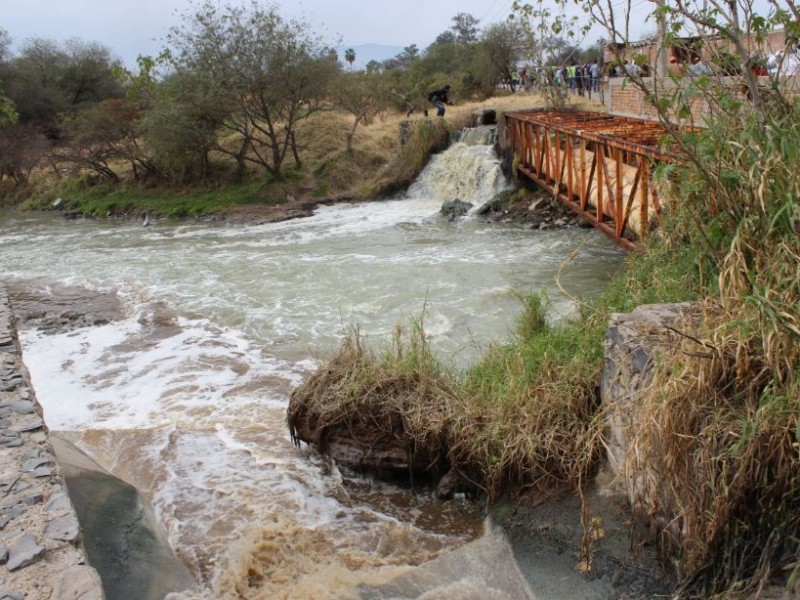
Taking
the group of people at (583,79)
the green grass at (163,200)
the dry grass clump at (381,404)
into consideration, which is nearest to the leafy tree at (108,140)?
the green grass at (163,200)

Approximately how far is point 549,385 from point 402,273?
308 inches

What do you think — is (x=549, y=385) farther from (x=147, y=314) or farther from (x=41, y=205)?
(x=41, y=205)

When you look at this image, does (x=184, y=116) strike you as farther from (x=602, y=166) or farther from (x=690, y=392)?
(x=690, y=392)

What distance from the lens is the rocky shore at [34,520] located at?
10.4ft

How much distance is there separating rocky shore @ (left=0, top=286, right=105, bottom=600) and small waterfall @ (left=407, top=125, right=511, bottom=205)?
15.2 metres

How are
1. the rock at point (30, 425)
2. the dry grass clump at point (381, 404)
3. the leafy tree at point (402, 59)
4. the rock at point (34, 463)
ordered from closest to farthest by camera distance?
the rock at point (34, 463)
the rock at point (30, 425)
the dry grass clump at point (381, 404)
the leafy tree at point (402, 59)

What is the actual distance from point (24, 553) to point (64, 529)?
0.73 ft

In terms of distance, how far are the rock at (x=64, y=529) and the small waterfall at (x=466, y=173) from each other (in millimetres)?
15934

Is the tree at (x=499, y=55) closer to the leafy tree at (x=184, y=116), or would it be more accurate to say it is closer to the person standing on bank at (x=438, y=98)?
the person standing on bank at (x=438, y=98)

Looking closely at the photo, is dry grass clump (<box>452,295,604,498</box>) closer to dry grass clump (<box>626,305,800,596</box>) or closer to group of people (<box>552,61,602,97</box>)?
dry grass clump (<box>626,305,800,596</box>)

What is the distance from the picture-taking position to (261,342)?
368 inches

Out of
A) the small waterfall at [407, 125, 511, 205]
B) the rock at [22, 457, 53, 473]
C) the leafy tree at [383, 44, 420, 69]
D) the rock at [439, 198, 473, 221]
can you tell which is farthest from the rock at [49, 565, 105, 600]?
the leafy tree at [383, 44, 420, 69]

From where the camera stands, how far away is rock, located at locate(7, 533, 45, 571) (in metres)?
3.31

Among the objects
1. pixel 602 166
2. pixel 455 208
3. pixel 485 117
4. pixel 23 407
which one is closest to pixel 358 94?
pixel 485 117
